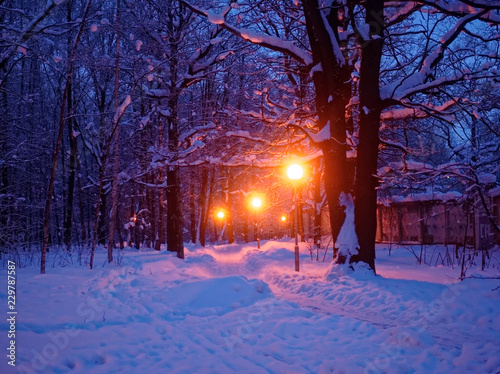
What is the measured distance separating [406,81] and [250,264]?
11.6m

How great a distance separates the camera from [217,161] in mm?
14141

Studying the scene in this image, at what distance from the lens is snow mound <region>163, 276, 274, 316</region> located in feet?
22.9

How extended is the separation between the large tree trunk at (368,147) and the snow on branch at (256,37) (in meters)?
1.99

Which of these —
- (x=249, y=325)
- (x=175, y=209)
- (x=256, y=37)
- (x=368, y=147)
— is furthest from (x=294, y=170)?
(x=175, y=209)

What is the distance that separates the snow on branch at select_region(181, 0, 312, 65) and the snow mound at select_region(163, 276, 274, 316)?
266 inches

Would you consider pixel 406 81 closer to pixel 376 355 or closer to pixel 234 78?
pixel 376 355

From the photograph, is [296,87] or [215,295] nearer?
[215,295]

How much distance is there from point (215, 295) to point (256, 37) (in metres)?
7.18

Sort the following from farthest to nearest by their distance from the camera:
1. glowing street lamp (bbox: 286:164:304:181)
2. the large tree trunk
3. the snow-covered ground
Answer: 1. glowing street lamp (bbox: 286:164:304:181)
2. the large tree trunk
3. the snow-covered ground

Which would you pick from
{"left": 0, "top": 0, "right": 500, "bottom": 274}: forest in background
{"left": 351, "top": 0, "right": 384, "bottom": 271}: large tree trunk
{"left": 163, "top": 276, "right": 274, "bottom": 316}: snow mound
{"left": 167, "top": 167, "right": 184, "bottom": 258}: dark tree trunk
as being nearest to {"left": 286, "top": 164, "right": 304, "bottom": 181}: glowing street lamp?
{"left": 0, "top": 0, "right": 500, "bottom": 274}: forest in background

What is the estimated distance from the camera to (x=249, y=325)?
5957 millimetres

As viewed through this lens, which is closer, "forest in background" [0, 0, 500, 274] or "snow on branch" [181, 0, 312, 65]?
"forest in background" [0, 0, 500, 274]

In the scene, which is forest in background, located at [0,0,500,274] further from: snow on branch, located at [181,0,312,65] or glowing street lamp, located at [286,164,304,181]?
glowing street lamp, located at [286,164,304,181]

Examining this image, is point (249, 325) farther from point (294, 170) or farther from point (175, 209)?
point (175, 209)
